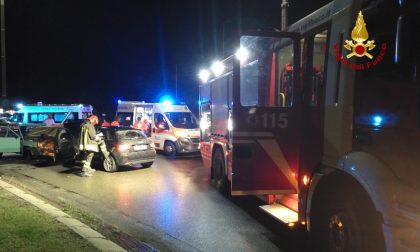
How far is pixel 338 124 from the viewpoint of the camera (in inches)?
186

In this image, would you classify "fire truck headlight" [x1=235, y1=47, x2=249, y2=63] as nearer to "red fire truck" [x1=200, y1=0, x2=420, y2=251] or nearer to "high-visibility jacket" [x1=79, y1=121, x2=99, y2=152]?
"red fire truck" [x1=200, y1=0, x2=420, y2=251]

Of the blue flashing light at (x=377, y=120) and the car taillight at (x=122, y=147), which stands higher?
the blue flashing light at (x=377, y=120)

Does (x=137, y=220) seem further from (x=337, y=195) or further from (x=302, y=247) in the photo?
(x=337, y=195)

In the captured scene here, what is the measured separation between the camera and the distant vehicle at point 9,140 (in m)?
17.2

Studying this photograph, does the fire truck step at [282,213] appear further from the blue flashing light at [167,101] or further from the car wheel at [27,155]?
the car wheel at [27,155]

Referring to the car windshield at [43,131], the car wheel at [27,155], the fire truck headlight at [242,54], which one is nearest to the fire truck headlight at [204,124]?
the fire truck headlight at [242,54]

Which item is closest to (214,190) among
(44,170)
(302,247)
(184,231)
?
(184,231)

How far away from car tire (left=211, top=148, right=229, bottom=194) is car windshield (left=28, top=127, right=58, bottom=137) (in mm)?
8218

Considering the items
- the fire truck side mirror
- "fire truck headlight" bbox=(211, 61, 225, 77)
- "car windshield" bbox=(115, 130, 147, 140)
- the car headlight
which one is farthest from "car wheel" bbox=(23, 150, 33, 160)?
the fire truck side mirror

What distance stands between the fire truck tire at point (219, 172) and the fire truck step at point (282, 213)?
3.10m

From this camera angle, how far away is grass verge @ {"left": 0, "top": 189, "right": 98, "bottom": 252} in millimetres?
5289

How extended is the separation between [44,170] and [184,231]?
8.82m

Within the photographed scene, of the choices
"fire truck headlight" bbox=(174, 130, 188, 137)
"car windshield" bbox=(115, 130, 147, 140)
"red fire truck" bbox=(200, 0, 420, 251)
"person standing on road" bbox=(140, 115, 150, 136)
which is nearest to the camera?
"red fire truck" bbox=(200, 0, 420, 251)

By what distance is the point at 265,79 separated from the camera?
20.9ft
